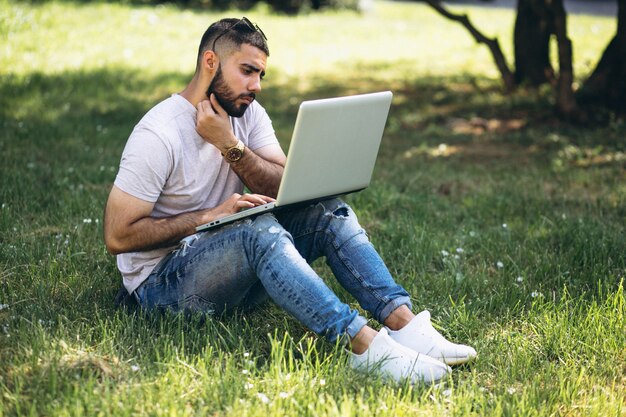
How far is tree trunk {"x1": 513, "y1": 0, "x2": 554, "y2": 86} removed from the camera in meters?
9.48

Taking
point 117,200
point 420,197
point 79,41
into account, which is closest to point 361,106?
point 117,200

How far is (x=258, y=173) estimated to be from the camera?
3629 mm

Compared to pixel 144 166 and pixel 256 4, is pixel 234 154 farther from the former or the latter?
pixel 256 4

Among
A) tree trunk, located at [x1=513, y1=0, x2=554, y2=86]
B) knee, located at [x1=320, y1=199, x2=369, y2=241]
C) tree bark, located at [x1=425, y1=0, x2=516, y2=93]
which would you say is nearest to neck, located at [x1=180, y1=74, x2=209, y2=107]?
knee, located at [x1=320, y1=199, x2=369, y2=241]

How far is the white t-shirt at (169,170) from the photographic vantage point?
3.28 metres

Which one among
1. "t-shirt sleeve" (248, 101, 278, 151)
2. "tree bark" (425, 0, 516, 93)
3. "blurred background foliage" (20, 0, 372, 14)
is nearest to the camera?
"t-shirt sleeve" (248, 101, 278, 151)

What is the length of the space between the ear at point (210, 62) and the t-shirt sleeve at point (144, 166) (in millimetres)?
404

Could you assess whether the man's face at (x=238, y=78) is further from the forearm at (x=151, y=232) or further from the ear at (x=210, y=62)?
the forearm at (x=151, y=232)

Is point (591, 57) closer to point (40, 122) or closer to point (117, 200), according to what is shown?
point (40, 122)

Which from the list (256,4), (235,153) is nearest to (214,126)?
(235,153)

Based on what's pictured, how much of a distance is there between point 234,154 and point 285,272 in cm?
64

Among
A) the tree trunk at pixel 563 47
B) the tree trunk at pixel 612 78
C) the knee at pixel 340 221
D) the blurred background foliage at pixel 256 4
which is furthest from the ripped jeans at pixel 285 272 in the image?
the blurred background foliage at pixel 256 4

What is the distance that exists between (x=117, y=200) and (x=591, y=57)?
9.79m

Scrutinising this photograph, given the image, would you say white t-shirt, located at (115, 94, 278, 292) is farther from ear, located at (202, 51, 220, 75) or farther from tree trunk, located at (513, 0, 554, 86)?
tree trunk, located at (513, 0, 554, 86)
